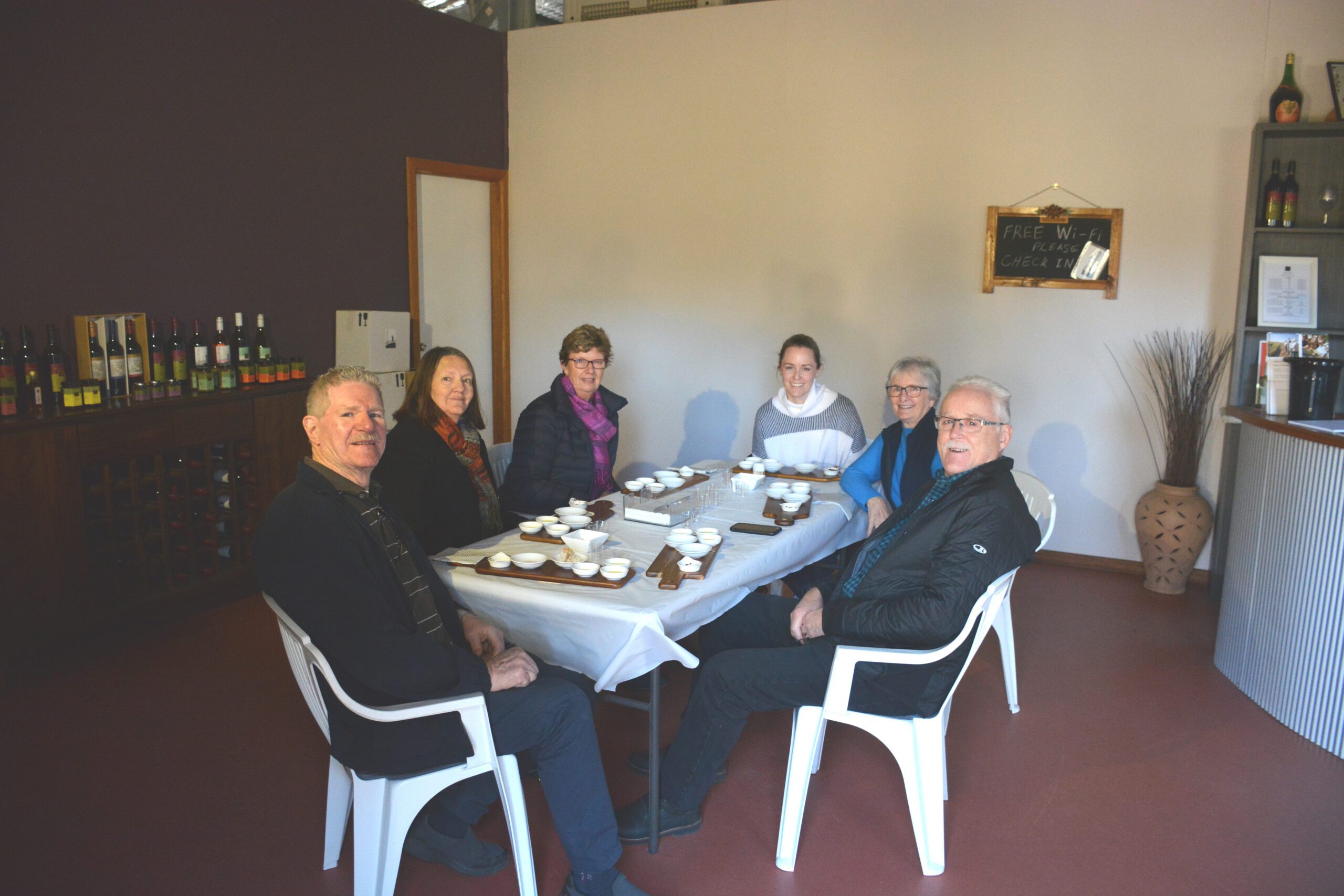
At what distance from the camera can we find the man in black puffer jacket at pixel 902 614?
2277 mm

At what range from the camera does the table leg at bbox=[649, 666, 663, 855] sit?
2375mm

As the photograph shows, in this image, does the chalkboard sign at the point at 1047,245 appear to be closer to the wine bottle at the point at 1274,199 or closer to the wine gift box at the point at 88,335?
the wine bottle at the point at 1274,199

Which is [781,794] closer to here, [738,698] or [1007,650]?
[738,698]

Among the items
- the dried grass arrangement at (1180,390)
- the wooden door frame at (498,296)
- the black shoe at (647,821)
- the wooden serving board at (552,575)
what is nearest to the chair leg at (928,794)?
the black shoe at (647,821)

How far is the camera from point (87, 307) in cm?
376

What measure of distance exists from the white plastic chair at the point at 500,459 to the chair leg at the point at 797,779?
1747 millimetres

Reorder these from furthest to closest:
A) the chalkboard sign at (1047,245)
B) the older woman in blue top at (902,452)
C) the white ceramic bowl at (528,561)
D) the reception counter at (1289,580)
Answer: the chalkboard sign at (1047,245) → the older woman in blue top at (902,452) → the reception counter at (1289,580) → the white ceramic bowl at (528,561)

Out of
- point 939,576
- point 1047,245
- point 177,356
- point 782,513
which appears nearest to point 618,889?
point 939,576

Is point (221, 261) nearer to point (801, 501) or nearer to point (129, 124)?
point (129, 124)

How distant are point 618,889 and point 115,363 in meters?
2.84

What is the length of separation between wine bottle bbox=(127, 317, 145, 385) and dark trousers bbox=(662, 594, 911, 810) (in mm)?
2643

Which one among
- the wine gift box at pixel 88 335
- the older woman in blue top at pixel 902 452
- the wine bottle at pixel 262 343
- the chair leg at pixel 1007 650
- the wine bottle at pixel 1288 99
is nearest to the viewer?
the chair leg at pixel 1007 650

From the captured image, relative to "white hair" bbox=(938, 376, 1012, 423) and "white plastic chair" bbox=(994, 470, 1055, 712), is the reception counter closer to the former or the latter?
"white plastic chair" bbox=(994, 470, 1055, 712)

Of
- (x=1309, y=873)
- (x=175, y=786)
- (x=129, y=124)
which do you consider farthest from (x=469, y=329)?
A: (x=1309, y=873)
